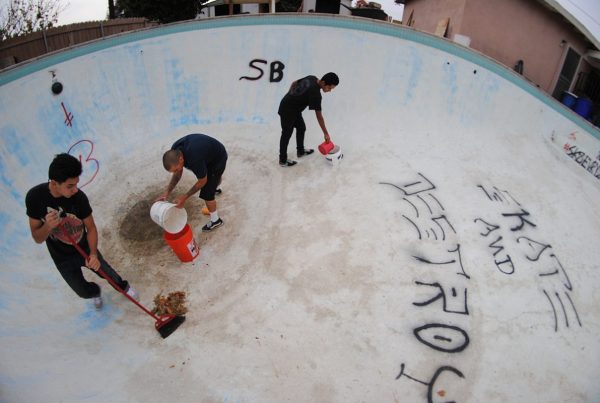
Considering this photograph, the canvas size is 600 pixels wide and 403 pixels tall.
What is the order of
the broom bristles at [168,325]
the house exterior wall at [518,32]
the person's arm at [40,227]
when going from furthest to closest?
the house exterior wall at [518,32]
the broom bristles at [168,325]
the person's arm at [40,227]

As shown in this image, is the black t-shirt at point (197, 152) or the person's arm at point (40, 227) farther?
the black t-shirt at point (197, 152)

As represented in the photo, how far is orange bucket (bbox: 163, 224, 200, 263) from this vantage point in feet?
13.2

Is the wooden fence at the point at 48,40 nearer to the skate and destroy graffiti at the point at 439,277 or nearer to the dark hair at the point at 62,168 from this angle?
the dark hair at the point at 62,168

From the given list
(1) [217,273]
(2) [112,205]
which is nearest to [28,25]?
(2) [112,205]

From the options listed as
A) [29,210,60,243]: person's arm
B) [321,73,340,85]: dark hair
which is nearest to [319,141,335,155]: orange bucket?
[321,73,340,85]: dark hair

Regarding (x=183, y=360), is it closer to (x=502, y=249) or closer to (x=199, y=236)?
(x=199, y=236)

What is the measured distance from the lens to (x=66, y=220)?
3033 mm

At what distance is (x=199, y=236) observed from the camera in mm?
4801

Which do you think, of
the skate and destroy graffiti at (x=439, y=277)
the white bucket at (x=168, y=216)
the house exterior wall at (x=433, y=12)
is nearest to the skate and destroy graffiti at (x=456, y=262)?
the skate and destroy graffiti at (x=439, y=277)

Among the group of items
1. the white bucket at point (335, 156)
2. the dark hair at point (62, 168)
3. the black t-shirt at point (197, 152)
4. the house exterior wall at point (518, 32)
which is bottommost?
the white bucket at point (335, 156)

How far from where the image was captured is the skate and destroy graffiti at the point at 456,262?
343 centimetres

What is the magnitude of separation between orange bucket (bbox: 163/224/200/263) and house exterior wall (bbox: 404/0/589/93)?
360 inches

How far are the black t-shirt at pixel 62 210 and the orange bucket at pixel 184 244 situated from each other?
0.89 metres

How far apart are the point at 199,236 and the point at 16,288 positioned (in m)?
2.15
